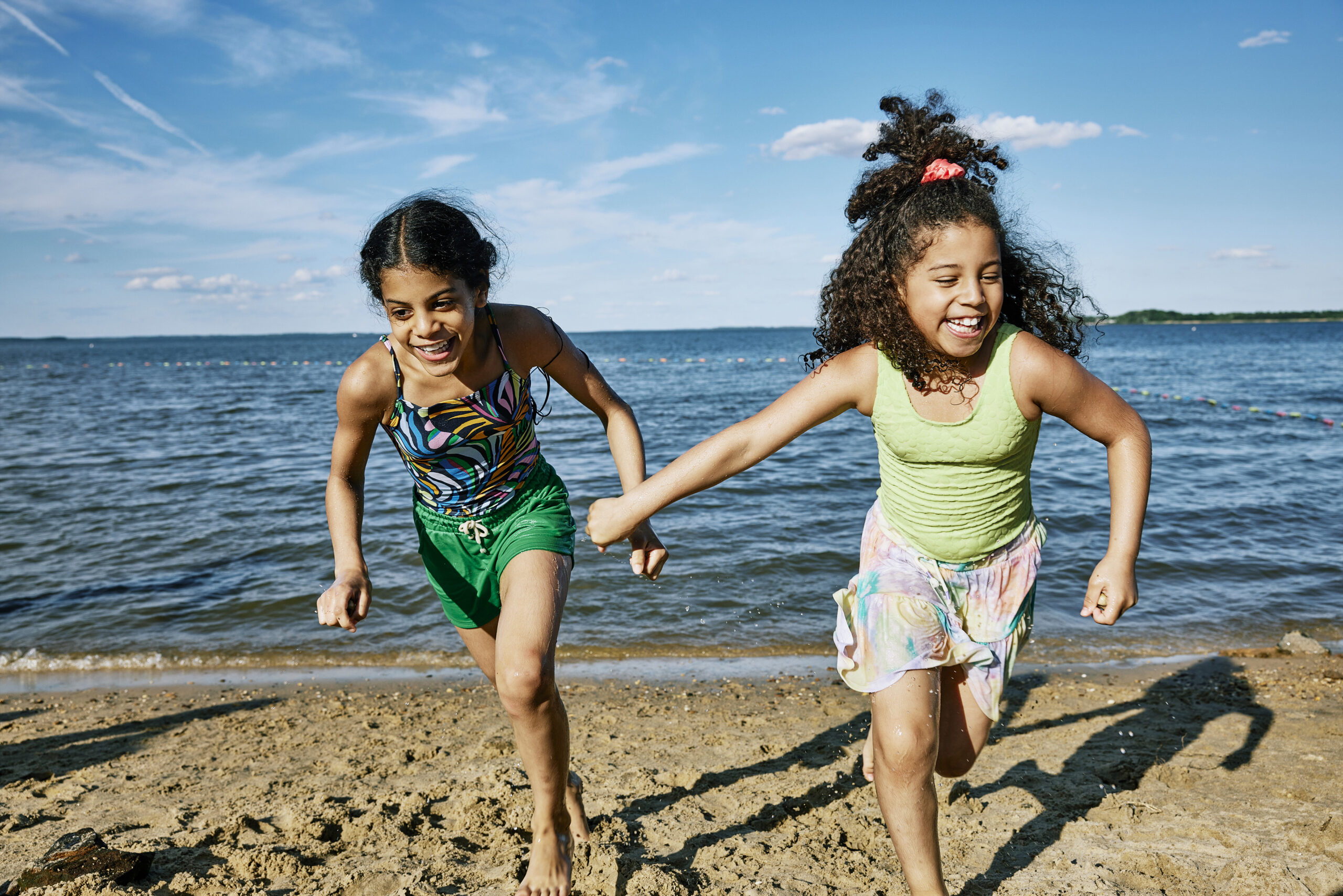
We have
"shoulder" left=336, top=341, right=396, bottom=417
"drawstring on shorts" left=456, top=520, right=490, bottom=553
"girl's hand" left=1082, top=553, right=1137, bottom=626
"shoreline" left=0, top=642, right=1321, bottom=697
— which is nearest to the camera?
"girl's hand" left=1082, top=553, right=1137, bottom=626

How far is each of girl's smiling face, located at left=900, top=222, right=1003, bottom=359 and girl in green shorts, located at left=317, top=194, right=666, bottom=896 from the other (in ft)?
3.95

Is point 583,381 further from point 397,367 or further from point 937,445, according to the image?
point 937,445

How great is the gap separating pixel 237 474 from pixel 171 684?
7864 mm

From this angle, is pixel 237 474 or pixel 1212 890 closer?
pixel 1212 890

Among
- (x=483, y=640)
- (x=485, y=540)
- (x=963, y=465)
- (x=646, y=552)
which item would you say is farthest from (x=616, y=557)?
(x=963, y=465)

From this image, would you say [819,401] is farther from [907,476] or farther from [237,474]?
[237,474]

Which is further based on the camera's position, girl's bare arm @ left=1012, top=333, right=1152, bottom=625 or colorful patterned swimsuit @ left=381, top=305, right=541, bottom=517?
colorful patterned swimsuit @ left=381, top=305, right=541, bottom=517

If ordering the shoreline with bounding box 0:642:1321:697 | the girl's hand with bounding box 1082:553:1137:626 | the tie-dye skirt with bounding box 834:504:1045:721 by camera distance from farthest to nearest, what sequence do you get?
the shoreline with bounding box 0:642:1321:697 < the tie-dye skirt with bounding box 834:504:1045:721 < the girl's hand with bounding box 1082:553:1137:626

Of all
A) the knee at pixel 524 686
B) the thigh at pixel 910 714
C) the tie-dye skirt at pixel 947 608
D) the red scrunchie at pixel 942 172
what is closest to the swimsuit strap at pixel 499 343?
the knee at pixel 524 686

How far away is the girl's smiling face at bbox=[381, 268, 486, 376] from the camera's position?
2.85 metres

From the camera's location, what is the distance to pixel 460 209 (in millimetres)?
3102

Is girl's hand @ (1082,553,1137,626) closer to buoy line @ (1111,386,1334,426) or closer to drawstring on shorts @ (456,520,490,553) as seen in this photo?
drawstring on shorts @ (456,520,490,553)

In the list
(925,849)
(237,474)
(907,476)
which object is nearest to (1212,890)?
(925,849)

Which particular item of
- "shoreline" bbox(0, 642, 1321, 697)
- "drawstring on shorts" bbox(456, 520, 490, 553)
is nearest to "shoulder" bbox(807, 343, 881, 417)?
"drawstring on shorts" bbox(456, 520, 490, 553)
